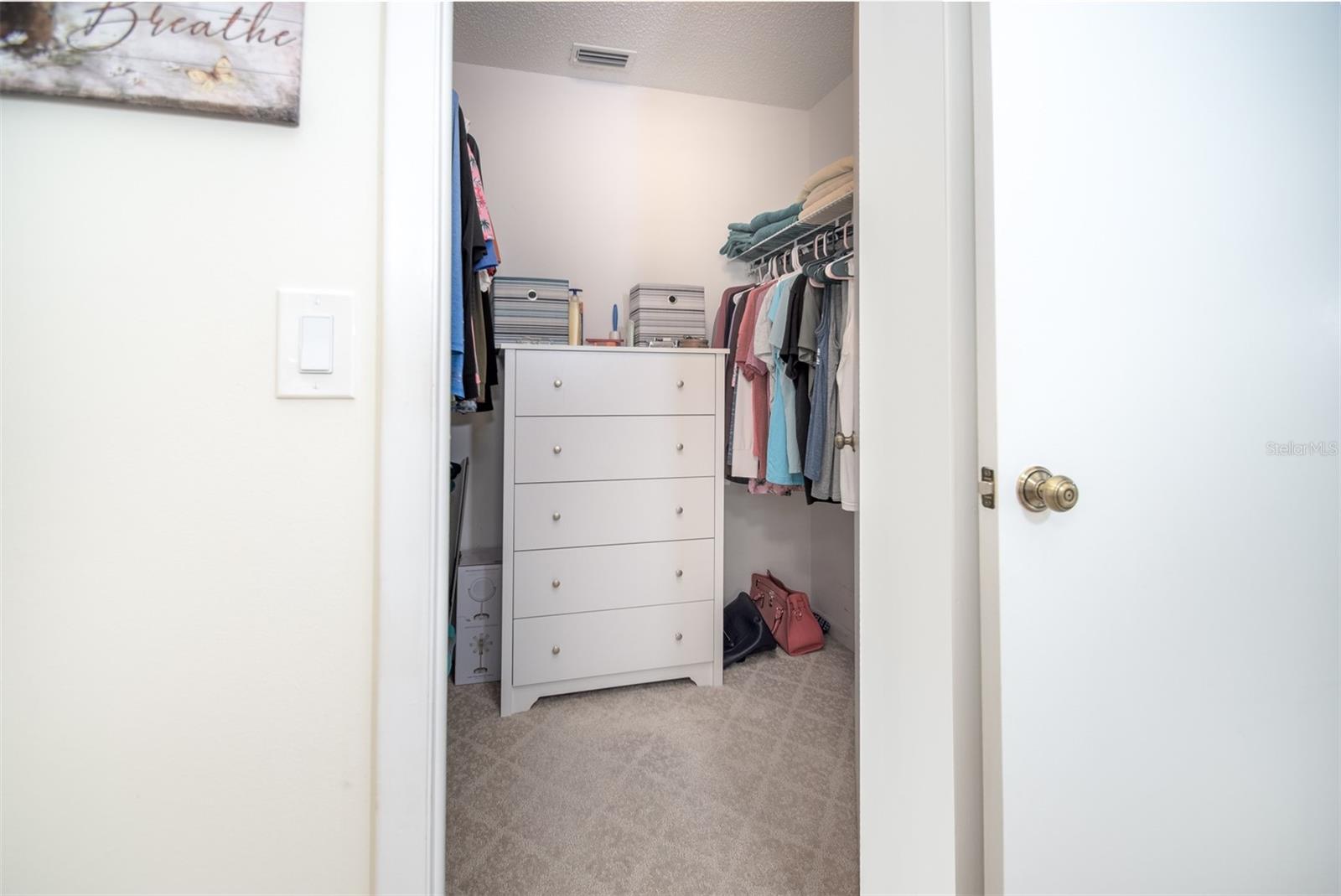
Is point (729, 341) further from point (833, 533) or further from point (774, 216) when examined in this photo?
point (833, 533)

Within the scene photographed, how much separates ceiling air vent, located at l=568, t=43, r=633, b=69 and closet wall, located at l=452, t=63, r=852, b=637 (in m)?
0.13

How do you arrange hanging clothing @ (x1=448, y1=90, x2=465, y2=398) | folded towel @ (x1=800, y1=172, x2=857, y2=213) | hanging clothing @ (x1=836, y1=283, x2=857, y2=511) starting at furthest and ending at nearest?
folded towel @ (x1=800, y1=172, x2=857, y2=213) < hanging clothing @ (x1=836, y1=283, x2=857, y2=511) < hanging clothing @ (x1=448, y1=90, x2=465, y2=398)

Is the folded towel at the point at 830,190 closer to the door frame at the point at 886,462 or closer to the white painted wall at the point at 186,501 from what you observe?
the door frame at the point at 886,462

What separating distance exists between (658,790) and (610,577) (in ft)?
2.27

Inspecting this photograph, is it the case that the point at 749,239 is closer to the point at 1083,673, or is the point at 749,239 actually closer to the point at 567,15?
the point at 567,15

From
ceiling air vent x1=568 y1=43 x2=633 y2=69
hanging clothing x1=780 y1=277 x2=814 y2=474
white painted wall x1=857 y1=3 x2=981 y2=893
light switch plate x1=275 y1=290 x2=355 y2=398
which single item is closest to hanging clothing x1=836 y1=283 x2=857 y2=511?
hanging clothing x1=780 y1=277 x2=814 y2=474

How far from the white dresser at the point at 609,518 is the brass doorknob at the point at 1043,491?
1.45 metres

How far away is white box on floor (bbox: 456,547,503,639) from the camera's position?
208 centimetres

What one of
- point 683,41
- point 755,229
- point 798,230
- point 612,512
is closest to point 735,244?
point 755,229

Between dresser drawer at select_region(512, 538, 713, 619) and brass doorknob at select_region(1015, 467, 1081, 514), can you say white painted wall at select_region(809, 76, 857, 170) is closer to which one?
dresser drawer at select_region(512, 538, 713, 619)

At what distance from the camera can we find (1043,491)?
0.66 metres

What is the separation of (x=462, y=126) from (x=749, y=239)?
4.98 feet

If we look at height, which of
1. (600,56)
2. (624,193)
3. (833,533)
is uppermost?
(600,56)

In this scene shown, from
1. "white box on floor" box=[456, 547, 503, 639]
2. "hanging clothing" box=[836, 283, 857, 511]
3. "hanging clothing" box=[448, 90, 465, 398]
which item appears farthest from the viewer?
"white box on floor" box=[456, 547, 503, 639]
